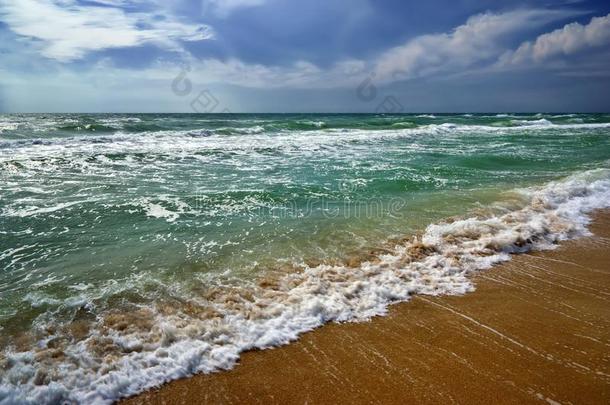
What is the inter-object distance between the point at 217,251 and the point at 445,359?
3.56 metres

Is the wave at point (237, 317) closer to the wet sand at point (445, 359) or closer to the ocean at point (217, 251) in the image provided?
the ocean at point (217, 251)

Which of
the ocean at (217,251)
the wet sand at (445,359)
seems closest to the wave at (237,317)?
the ocean at (217,251)

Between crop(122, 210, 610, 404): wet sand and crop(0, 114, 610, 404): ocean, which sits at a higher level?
crop(0, 114, 610, 404): ocean

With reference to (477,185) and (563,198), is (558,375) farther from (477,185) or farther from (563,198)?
(477,185)

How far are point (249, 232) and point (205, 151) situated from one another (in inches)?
451

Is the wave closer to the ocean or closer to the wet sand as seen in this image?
the ocean

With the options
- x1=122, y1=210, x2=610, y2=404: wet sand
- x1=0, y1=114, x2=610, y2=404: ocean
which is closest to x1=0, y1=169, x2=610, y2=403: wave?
x1=0, y1=114, x2=610, y2=404: ocean

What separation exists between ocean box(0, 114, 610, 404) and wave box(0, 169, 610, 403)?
16 mm

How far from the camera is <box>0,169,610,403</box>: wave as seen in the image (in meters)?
3.07

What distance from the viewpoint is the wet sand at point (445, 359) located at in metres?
3.00

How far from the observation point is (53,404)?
2.85 meters

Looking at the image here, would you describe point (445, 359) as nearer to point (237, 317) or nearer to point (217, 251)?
point (237, 317)

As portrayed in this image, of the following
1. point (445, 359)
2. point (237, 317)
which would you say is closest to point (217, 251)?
point (237, 317)

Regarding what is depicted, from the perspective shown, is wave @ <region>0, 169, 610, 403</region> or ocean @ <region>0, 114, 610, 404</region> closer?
wave @ <region>0, 169, 610, 403</region>
